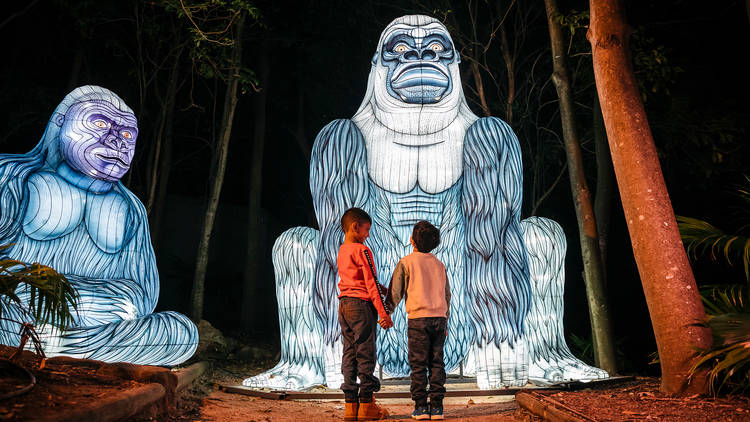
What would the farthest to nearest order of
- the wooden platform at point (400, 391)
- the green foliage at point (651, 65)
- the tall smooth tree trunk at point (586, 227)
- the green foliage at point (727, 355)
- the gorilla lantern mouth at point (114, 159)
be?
the green foliage at point (651, 65) → the tall smooth tree trunk at point (586, 227) → the gorilla lantern mouth at point (114, 159) → the wooden platform at point (400, 391) → the green foliage at point (727, 355)

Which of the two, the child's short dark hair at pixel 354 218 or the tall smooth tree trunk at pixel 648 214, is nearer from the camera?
the tall smooth tree trunk at pixel 648 214

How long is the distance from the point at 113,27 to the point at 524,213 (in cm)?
941

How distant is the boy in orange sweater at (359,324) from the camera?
4391 mm

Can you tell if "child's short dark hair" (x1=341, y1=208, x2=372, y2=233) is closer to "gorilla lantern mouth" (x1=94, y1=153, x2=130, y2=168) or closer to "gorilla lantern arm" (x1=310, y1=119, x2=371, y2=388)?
"gorilla lantern arm" (x1=310, y1=119, x2=371, y2=388)

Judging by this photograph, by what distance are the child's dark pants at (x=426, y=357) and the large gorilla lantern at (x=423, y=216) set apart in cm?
120

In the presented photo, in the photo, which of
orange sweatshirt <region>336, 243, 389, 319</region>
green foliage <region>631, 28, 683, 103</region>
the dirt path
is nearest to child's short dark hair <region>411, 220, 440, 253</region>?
orange sweatshirt <region>336, 243, 389, 319</region>

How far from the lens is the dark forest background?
30.9 ft

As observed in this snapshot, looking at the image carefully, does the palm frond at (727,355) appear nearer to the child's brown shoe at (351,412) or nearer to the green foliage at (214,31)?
the child's brown shoe at (351,412)

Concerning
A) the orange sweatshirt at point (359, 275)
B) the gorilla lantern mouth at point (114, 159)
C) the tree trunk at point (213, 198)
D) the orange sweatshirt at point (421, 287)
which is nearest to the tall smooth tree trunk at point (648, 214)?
the orange sweatshirt at point (421, 287)

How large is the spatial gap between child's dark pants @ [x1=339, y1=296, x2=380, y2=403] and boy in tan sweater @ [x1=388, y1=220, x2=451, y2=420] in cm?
23

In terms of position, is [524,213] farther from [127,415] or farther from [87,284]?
[127,415]

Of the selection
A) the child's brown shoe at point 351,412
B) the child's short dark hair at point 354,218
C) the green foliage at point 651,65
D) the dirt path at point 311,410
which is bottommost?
the dirt path at point 311,410

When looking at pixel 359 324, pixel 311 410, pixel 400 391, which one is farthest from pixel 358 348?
pixel 400 391

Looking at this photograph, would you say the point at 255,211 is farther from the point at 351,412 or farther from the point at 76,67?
the point at 351,412
